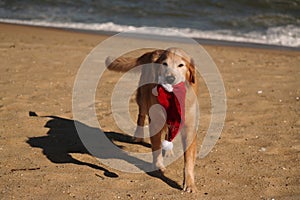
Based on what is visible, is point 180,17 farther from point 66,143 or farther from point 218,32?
point 66,143

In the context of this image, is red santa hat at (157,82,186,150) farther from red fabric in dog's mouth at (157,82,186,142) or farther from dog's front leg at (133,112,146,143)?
dog's front leg at (133,112,146,143)

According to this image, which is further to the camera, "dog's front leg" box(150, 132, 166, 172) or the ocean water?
the ocean water

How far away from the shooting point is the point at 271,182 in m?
4.36

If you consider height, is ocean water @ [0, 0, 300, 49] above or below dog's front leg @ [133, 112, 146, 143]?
above

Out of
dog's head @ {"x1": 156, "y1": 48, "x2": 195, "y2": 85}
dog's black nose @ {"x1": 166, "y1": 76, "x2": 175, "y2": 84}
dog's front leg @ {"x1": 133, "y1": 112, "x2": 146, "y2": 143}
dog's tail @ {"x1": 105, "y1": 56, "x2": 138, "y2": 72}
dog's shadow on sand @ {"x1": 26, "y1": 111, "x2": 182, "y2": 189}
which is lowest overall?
dog's shadow on sand @ {"x1": 26, "y1": 111, "x2": 182, "y2": 189}

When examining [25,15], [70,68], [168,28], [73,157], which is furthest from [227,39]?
[73,157]

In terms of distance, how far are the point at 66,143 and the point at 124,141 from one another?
0.62 metres

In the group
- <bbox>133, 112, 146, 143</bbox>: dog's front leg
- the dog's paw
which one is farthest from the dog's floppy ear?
<bbox>133, 112, 146, 143</bbox>: dog's front leg

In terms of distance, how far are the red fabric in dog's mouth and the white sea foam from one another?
27.6 feet

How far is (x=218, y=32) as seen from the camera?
1330cm

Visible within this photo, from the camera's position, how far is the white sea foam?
41.1 ft

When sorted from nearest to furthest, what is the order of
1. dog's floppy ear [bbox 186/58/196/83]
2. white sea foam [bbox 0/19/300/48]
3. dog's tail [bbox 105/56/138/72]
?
dog's floppy ear [bbox 186/58/196/83]
dog's tail [bbox 105/56/138/72]
white sea foam [bbox 0/19/300/48]

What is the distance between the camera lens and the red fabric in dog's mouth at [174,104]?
4062 millimetres

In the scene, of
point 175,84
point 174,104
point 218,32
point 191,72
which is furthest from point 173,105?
point 218,32
